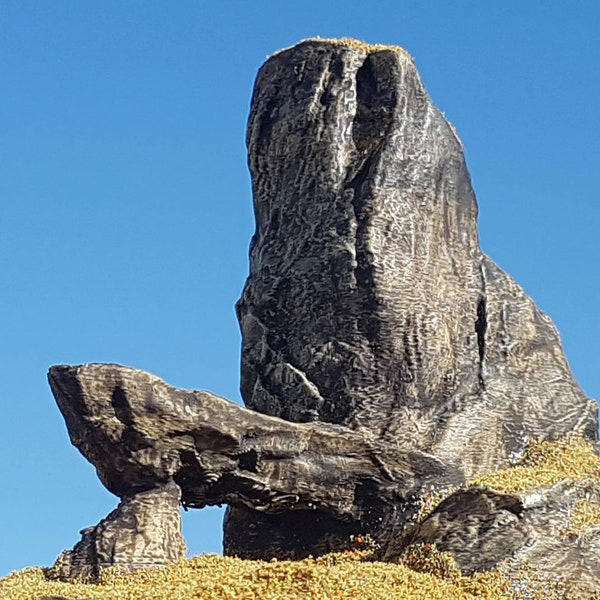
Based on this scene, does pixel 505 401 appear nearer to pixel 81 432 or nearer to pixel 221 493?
pixel 221 493

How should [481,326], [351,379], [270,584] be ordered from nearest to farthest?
1. [270,584]
2. [351,379]
3. [481,326]

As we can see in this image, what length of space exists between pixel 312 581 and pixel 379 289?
210 inches

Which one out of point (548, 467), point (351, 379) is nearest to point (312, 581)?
point (351, 379)

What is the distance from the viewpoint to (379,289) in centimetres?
1950

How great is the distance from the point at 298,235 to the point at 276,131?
5.45ft

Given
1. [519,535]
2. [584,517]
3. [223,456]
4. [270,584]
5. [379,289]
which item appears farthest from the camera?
[379,289]

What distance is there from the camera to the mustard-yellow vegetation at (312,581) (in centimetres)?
1492

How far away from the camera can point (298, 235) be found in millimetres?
20406

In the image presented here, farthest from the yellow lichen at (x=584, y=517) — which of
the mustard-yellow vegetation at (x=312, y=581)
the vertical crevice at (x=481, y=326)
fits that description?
the vertical crevice at (x=481, y=326)

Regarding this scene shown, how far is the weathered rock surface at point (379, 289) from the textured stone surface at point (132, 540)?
2.01 m

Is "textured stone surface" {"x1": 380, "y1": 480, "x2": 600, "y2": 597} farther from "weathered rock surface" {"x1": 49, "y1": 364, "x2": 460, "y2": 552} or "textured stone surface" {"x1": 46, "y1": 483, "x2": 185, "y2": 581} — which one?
"textured stone surface" {"x1": 46, "y1": 483, "x2": 185, "y2": 581}

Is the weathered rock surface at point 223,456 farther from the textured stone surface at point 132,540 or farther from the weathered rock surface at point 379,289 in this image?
the weathered rock surface at point 379,289

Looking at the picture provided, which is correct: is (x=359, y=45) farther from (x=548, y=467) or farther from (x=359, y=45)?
(x=548, y=467)

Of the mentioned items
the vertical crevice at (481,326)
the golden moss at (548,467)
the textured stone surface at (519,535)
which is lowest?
the textured stone surface at (519,535)
